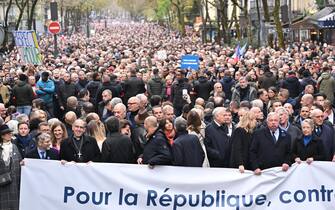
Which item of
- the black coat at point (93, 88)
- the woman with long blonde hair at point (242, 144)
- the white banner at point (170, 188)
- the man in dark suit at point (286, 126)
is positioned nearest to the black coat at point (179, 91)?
the black coat at point (93, 88)

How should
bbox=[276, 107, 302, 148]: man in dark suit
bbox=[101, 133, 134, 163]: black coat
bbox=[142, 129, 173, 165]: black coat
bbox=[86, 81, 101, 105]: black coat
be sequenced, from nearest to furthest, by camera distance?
bbox=[142, 129, 173, 165]: black coat < bbox=[101, 133, 134, 163]: black coat < bbox=[276, 107, 302, 148]: man in dark suit < bbox=[86, 81, 101, 105]: black coat

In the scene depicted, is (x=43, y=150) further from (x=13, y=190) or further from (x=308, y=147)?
(x=308, y=147)

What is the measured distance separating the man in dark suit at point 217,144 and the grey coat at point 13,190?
91.1 inches

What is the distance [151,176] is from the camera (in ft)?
32.3

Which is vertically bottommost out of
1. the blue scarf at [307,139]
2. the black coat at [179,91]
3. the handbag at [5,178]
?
the black coat at [179,91]

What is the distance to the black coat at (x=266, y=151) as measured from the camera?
1044 centimetres

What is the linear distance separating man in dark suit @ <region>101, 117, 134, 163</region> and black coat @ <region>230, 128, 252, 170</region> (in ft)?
4.09

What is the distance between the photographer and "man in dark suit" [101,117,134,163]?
34.8 ft

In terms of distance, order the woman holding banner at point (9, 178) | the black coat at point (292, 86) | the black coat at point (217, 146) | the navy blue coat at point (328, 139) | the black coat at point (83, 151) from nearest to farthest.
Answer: the woman holding banner at point (9, 178) < the black coat at point (83, 151) < the black coat at point (217, 146) < the navy blue coat at point (328, 139) < the black coat at point (292, 86)

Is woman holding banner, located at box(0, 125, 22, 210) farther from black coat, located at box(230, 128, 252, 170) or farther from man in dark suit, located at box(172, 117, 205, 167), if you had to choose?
black coat, located at box(230, 128, 252, 170)

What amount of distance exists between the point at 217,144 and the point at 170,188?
4.32 ft

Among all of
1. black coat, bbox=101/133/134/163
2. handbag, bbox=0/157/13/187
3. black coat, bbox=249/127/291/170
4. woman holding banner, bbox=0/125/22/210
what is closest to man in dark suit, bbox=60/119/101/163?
black coat, bbox=101/133/134/163

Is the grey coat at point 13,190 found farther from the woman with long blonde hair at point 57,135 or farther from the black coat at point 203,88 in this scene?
the black coat at point 203,88

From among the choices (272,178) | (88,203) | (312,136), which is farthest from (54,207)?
(312,136)
